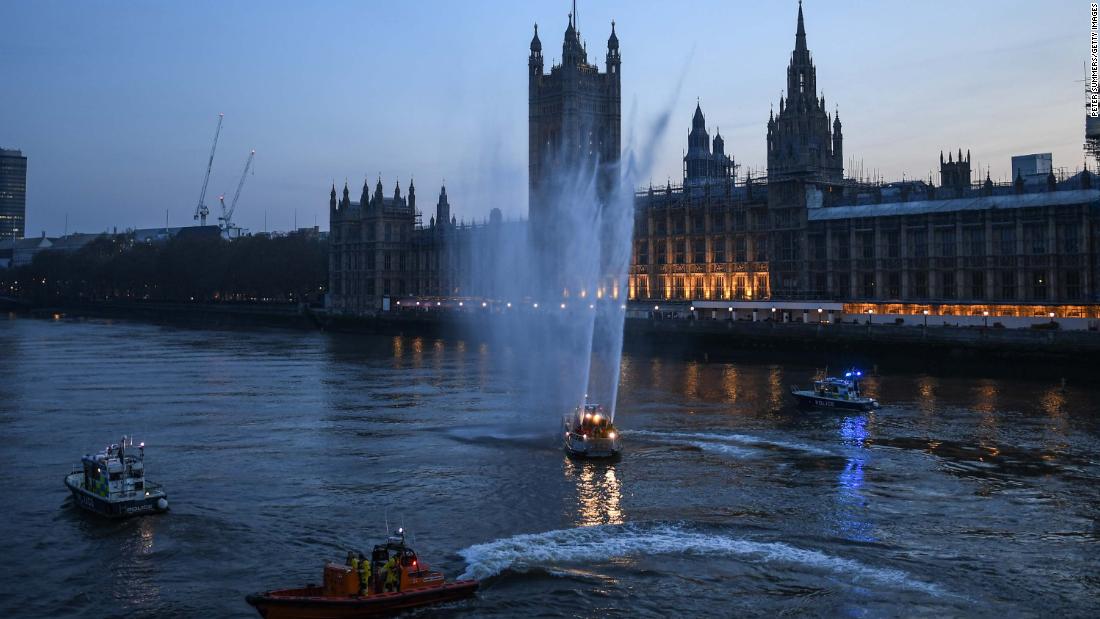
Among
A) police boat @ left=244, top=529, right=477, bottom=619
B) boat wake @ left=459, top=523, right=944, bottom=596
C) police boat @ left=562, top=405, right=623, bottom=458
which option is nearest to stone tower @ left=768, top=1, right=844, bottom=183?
police boat @ left=562, top=405, right=623, bottom=458

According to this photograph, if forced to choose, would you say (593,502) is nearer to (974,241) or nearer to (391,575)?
(391,575)

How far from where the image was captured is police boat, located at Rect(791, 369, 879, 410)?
64812 millimetres

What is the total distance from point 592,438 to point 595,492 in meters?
6.49

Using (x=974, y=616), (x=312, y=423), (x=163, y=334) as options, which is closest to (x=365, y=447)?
(x=312, y=423)

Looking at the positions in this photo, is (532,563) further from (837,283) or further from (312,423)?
(837,283)

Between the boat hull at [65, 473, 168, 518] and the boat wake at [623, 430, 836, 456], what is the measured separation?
25.5 m

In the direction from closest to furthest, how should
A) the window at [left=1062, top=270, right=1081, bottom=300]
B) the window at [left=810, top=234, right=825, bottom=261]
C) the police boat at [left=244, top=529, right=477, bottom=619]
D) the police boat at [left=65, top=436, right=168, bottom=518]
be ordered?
the police boat at [left=244, top=529, right=477, bottom=619] → the police boat at [left=65, top=436, right=168, bottom=518] → the window at [left=1062, top=270, right=1081, bottom=300] → the window at [left=810, top=234, right=825, bottom=261]

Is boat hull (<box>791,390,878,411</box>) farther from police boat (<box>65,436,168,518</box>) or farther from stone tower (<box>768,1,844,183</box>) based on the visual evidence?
stone tower (<box>768,1,844,183</box>)

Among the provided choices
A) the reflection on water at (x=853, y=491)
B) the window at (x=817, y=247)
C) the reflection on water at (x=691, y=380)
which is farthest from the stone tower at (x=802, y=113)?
the reflection on water at (x=853, y=491)

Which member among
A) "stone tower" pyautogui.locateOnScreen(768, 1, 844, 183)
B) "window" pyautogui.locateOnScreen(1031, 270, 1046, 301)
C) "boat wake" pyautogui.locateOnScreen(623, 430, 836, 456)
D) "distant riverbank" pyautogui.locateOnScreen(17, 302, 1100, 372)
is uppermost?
"stone tower" pyautogui.locateOnScreen(768, 1, 844, 183)

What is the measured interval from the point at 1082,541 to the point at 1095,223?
74201 mm

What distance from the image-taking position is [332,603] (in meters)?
27.7

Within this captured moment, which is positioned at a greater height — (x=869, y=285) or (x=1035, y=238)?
(x=1035, y=238)

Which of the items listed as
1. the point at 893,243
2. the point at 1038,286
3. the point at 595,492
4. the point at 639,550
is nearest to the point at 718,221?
the point at 893,243
